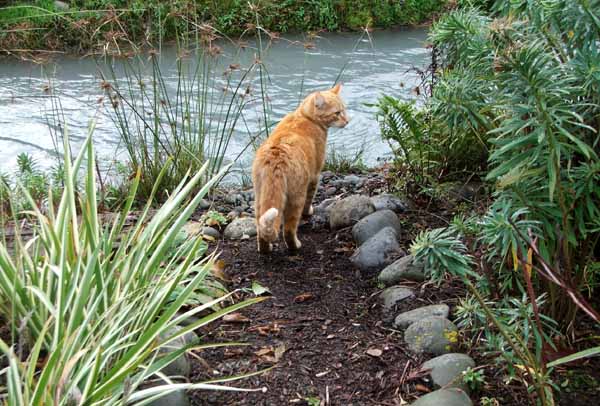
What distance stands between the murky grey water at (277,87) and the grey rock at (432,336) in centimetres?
299

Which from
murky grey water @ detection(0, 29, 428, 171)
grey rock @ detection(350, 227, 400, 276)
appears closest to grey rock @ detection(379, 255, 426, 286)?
grey rock @ detection(350, 227, 400, 276)

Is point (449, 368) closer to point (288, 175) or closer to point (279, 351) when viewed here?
point (279, 351)

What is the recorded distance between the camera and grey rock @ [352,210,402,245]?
14.0 ft

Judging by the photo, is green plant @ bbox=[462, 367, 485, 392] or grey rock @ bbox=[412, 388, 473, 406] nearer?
grey rock @ bbox=[412, 388, 473, 406]

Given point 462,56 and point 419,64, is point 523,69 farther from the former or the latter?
point 419,64

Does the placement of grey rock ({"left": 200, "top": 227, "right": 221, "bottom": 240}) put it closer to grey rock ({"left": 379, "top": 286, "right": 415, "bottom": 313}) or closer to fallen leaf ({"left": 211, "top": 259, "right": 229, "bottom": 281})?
fallen leaf ({"left": 211, "top": 259, "right": 229, "bottom": 281})

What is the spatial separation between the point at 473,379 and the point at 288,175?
68.5 inches

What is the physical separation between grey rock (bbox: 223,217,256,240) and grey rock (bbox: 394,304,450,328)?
1.44 m

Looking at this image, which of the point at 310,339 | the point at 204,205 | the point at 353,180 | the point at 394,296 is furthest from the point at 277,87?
the point at 310,339

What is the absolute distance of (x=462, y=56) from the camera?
3516 millimetres

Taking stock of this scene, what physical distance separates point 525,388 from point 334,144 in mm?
4568

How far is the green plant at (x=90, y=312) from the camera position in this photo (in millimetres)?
2297

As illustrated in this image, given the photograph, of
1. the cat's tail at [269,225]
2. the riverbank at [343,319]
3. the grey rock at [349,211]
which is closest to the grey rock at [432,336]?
the riverbank at [343,319]

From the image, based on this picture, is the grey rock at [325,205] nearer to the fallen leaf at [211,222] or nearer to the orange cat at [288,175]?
the orange cat at [288,175]
